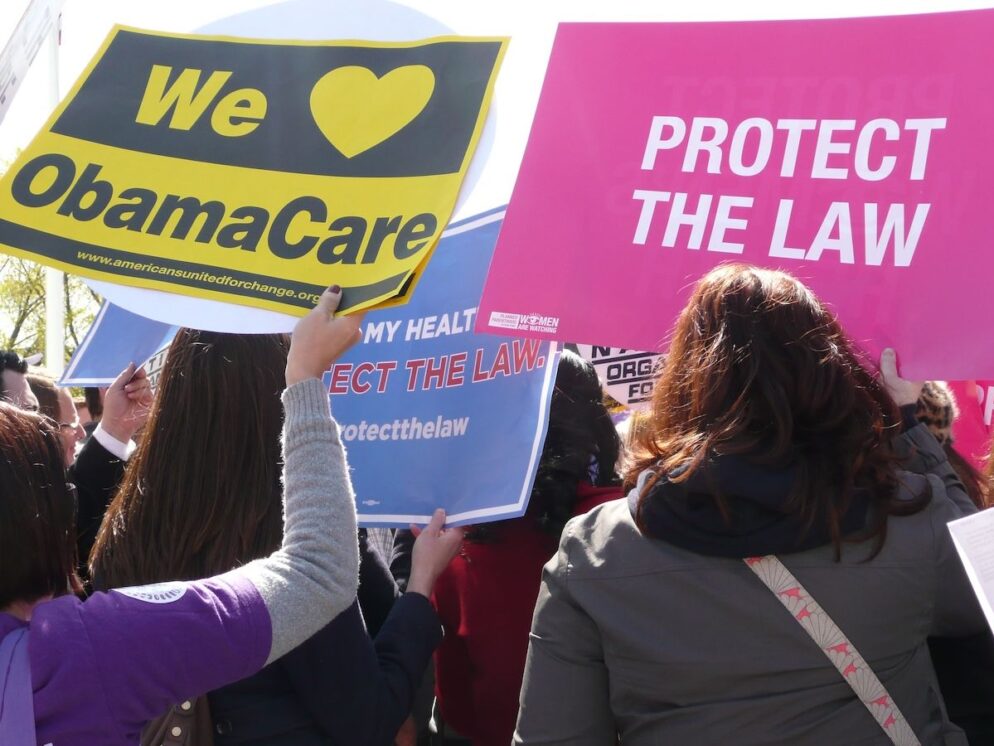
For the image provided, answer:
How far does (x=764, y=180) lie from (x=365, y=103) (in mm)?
847

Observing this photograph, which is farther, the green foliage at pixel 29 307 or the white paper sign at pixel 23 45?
the green foliage at pixel 29 307

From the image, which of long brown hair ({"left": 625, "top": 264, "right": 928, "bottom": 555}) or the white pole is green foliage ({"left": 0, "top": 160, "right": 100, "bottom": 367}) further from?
long brown hair ({"left": 625, "top": 264, "right": 928, "bottom": 555})

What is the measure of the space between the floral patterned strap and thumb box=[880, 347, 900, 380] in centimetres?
61

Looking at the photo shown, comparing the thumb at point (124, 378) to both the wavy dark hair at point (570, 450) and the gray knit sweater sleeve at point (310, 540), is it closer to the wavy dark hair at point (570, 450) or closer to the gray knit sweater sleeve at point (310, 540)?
the wavy dark hair at point (570, 450)

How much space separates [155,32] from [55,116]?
0.29 metres

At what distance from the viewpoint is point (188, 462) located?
198 cm

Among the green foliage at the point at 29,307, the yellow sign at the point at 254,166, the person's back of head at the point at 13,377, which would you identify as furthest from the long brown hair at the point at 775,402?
the green foliage at the point at 29,307

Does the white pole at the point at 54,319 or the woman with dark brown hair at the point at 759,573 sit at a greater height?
the white pole at the point at 54,319

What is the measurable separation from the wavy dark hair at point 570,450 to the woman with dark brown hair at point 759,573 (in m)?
0.69

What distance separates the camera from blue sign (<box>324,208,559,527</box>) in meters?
2.47

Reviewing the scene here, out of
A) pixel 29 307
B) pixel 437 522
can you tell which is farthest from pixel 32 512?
pixel 29 307

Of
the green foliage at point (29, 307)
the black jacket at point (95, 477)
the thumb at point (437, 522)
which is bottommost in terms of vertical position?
the black jacket at point (95, 477)

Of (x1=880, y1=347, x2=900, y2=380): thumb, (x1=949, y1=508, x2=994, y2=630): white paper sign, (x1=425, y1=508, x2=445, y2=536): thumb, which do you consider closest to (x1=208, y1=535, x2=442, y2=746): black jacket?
(x1=425, y1=508, x2=445, y2=536): thumb

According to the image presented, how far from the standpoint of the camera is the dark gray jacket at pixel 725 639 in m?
1.66
